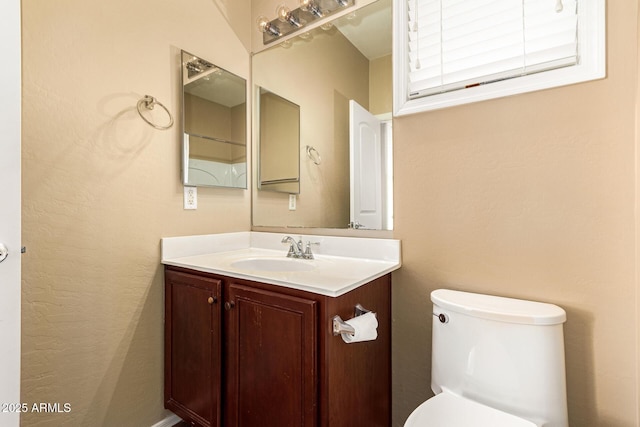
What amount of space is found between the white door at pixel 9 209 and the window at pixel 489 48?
140 centimetres

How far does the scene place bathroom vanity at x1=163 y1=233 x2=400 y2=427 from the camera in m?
1.04

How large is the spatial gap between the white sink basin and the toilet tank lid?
2.24 ft

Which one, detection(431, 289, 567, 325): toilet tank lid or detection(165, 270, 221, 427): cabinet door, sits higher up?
detection(431, 289, 567, 325): toilet tank lid

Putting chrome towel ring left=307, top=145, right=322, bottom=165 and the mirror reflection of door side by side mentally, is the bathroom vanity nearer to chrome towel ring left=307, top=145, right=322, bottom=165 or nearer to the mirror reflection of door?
A: the mirror reflection of door

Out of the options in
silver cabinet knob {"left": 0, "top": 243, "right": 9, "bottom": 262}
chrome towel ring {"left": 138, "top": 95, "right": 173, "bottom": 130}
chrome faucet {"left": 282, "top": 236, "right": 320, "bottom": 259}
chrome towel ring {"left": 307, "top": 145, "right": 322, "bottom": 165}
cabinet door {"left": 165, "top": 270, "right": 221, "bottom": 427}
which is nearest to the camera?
silver cabinet knob {"left": 0, "top": 243, "right": 9, "bottom": 262}

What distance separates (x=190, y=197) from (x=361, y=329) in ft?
3.83

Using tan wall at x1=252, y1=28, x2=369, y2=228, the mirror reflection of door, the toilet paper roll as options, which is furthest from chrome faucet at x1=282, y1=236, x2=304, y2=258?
the toilet paper roll

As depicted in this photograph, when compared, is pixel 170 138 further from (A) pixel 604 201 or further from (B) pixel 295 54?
(A) pixel 604 201

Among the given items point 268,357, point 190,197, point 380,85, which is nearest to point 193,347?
point 268,357

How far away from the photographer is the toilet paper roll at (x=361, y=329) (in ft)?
3.38

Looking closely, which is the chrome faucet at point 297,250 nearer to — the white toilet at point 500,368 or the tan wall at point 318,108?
the tan wall at point 318,108

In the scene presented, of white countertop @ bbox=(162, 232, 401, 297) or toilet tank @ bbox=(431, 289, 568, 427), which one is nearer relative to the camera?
toilet tank @ bbox=(431, 289, 568, 427)

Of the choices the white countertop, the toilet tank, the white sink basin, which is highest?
the white countertop

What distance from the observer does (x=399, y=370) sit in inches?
56.9
